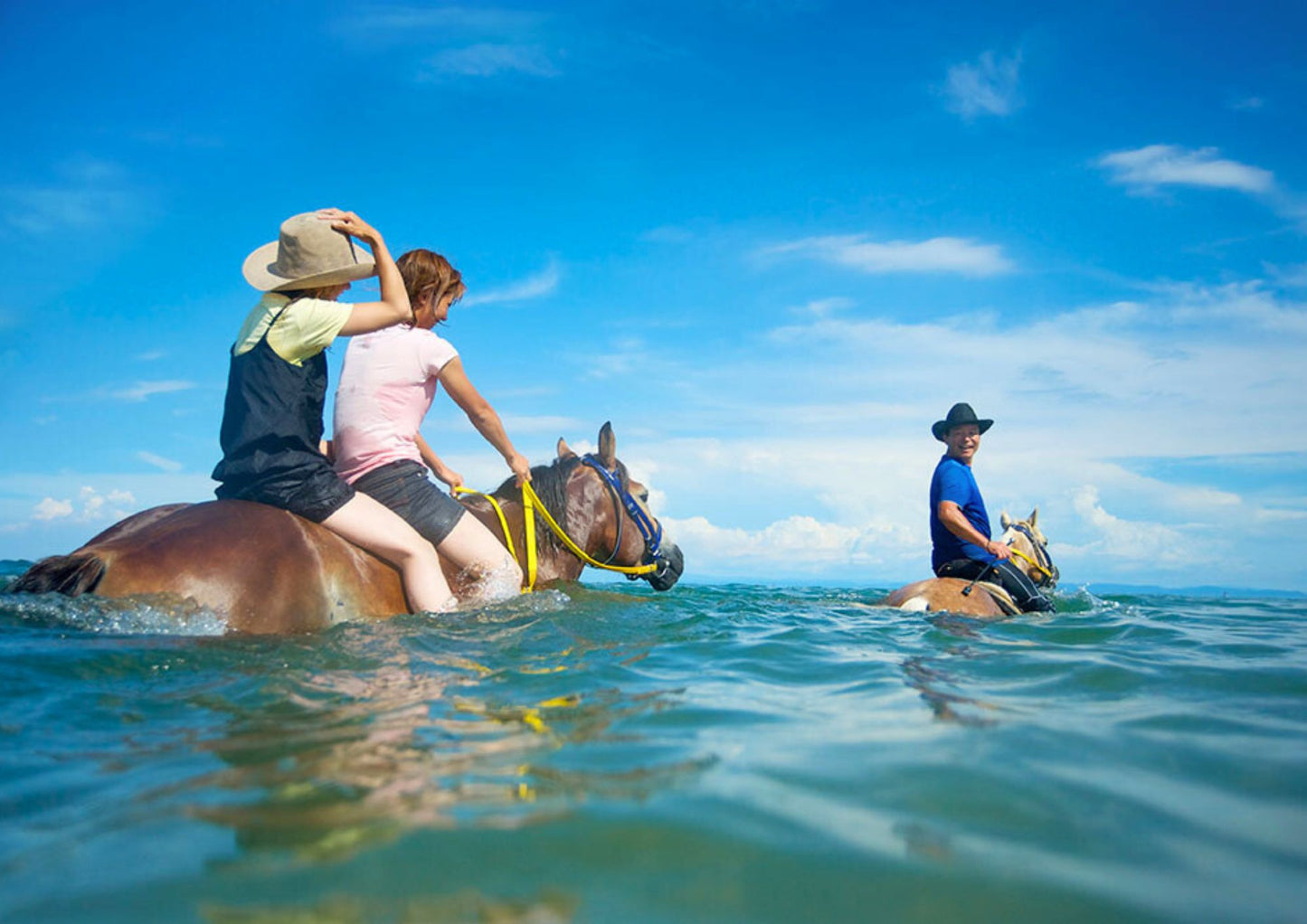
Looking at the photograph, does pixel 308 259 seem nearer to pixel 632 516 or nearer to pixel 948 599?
pixel 632 516

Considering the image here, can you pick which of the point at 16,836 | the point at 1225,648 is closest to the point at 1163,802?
the point at 16,836

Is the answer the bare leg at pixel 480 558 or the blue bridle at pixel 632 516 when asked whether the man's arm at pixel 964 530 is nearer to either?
the blue bridle at pixel 632 516

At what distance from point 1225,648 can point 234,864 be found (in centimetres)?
692

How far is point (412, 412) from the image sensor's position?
20.0 ft

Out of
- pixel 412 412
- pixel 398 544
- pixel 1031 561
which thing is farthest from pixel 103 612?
pixel 1031 561

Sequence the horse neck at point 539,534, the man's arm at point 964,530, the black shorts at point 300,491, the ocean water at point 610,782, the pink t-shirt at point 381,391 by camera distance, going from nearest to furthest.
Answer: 1. the ocean water at point 610,782
2. the black shorts at point 300,491
3. the pink t-shirt at point 381,391
4. the horse neck at point 539,534
5. the man's arm at point 964,530

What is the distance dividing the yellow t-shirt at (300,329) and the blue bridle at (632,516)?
338 centimetres

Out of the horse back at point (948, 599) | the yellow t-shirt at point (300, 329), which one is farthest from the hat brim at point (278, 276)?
the horse back at point (948, 599)

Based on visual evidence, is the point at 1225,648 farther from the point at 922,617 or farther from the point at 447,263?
the point at 447,263

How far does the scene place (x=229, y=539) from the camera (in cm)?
479

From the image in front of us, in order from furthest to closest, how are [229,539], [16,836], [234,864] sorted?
1. [229,539]
2. [16,836]
3. [234,864]

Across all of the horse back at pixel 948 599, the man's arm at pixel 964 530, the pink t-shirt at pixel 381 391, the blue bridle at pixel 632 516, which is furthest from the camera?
the man's arm at pixel 964 530

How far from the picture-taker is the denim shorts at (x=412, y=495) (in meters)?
5.92

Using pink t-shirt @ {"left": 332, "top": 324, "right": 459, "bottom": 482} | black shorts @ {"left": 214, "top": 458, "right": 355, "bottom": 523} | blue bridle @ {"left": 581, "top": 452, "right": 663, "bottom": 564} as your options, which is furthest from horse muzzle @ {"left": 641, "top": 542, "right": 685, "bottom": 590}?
black shorts @ {"left": 214, "top": 458, "right": 355, "bottom": 523}
